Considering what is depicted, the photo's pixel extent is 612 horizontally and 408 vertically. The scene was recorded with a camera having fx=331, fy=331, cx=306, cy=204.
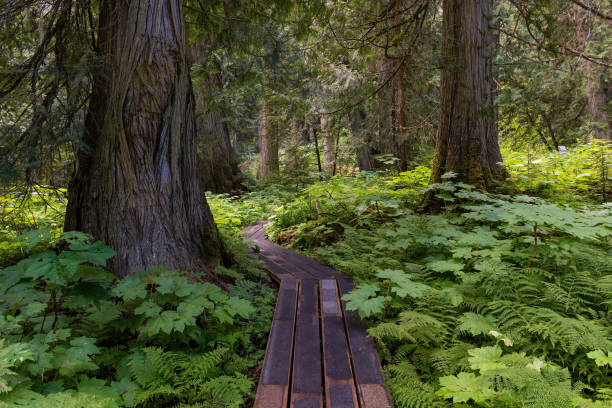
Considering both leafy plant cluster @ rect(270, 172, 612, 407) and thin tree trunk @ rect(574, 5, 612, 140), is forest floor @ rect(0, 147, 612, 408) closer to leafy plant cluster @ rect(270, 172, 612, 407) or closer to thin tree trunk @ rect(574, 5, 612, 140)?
leafy plant cluster @ rect(270, 172, 612, 407)

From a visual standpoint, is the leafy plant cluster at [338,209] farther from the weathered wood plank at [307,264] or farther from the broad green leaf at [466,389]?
the broad green leaf at [466,389]

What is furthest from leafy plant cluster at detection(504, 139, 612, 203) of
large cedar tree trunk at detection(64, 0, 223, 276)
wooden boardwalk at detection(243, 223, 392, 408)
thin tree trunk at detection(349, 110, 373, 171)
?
thin tree trunk at detection(349, 110, 373, 171)

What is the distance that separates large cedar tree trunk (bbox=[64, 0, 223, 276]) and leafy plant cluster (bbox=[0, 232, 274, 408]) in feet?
1.92

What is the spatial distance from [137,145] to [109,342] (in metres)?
1.82

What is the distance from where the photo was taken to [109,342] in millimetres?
2559

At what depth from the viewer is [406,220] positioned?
473 cm

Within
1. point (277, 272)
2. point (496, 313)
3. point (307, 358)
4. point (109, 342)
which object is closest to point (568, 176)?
point (496, 313)

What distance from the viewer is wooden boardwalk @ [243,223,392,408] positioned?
6.76ft

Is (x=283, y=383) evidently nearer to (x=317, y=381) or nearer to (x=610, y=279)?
(x=317, y=381)

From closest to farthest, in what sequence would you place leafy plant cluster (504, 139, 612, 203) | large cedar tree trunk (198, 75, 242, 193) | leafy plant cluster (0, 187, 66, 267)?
leafy plant cluster (0, 187, 66, 267)
leafy plant cluster (504, 139, 612, 203)
large cedar tree trunk (198, 75, 242, 193)

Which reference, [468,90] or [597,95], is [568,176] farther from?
[597,95]

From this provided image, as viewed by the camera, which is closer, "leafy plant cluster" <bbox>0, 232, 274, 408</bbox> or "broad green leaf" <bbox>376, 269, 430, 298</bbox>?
"leafy plant cluster" <bbox>0, 232, 274, 408</bbox>

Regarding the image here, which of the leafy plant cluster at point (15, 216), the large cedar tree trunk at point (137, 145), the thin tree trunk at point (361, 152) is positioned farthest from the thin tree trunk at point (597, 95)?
the leafy plant cluster at point (15, 216)

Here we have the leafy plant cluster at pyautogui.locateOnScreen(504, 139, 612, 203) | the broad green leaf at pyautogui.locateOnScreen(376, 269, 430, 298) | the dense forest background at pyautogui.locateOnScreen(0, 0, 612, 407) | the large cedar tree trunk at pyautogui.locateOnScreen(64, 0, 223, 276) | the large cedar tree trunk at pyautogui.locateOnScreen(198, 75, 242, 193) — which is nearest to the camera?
the dense forest background at pyautogui.locateOnScreen(0, 0, 612, 407)
